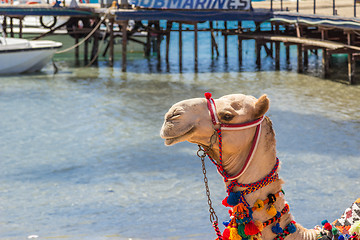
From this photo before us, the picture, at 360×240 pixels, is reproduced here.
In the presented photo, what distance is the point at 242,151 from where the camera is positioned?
10.5 ft

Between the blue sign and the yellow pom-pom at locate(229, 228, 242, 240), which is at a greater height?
the blue sign

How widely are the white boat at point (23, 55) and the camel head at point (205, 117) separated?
2314 cm

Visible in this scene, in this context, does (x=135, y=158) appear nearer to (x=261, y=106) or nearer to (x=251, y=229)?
(x=251, y=229)

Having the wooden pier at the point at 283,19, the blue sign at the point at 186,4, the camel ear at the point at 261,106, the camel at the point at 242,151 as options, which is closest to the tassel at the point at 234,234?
the camel at the point at 242,151

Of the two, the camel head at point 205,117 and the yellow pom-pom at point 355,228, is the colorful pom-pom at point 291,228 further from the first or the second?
the camel head at point 205,117

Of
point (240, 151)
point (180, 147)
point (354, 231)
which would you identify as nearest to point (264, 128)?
point (240, 151)

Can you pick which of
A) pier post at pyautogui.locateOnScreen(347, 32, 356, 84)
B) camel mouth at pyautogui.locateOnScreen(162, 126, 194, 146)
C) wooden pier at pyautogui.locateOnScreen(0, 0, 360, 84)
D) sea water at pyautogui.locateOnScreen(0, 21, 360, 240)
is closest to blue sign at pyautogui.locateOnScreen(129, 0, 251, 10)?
wooden pier at pyautogui.locateOnScreen(0, 0, 360, 84)

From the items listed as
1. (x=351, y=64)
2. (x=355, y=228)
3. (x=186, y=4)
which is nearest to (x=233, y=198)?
(x=355, y=228)

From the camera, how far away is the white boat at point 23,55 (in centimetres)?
2503

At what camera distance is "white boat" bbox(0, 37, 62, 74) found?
25.0 m

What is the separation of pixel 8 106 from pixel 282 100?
27.3 ft

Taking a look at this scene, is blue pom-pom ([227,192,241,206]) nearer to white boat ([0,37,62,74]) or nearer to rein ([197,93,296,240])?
rein ([197,93,296,240])

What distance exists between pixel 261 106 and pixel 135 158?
29.1 feet

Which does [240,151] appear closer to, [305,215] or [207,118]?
[207,118]
